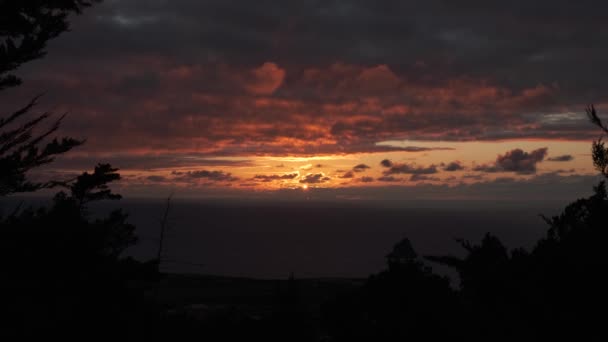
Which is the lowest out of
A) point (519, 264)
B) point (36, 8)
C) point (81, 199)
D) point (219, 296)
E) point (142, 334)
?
point (219, 296)

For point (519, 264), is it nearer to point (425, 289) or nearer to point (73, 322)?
point (425, 289)

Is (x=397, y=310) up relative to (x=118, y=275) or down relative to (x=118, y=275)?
down

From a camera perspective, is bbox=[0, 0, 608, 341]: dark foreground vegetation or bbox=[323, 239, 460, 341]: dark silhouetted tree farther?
Answer: bbox=[323, 239, 460, 341]: dark silhouetted tree

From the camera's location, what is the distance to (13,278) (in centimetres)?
600

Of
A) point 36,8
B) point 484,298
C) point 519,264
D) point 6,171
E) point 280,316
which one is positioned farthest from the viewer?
point 280,316

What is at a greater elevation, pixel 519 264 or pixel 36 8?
pixel 36 8

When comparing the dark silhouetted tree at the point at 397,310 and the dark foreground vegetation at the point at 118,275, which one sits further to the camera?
the dark silhouetted tree at the point at 397,310

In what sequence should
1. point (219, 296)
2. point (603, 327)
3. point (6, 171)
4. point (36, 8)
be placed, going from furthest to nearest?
point (219, 296)
point (603, 327)
point (36, 8)
point (6, 171)

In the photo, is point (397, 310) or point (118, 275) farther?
point (397, 310)

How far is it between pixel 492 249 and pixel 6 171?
9265mm

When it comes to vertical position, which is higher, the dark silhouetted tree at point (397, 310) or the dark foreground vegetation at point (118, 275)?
the dark foreground vegetation at point (118, 275)

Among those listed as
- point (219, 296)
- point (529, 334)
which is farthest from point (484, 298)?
point (219, 296)

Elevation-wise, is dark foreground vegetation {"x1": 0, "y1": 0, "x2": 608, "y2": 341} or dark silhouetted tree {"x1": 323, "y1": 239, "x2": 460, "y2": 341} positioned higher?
dark foreground vegetation {"x1": 0, "y1": 0, "x2": 608, "y2": 341}

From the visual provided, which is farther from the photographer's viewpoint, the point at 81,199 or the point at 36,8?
the point at 81,199
